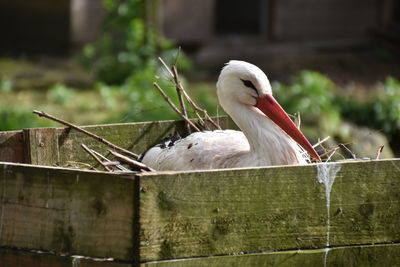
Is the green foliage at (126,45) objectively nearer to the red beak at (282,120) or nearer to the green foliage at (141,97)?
the green foliage at (141,97)

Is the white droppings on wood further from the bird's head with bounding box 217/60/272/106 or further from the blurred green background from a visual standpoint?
the blurred green background

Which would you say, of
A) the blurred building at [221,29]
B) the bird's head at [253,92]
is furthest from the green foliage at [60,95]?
the bird's head at [253,92]

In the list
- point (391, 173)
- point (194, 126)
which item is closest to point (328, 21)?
point (194, 126)

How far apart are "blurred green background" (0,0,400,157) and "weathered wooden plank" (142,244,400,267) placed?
12.8 ft

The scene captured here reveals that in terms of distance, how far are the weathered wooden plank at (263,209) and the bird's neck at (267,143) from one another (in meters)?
0.76

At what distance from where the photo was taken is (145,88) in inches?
366

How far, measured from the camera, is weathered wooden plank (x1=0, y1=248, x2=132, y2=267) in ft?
10.9

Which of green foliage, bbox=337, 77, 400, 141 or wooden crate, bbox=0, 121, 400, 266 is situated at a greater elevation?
wooden crate, bbox=0, 121, 400, 266

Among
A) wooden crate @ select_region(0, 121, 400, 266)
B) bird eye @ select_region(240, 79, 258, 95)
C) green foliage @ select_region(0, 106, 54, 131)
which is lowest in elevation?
Result: green foliage @ select_region(0, 106, 54, 131)

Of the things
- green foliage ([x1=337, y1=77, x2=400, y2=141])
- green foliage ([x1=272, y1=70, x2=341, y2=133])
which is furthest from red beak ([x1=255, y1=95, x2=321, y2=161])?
green foliage ([x1=337, y1=77, x2=400, y2=141])

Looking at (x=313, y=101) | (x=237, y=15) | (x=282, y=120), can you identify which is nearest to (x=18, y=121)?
(x=313, y=101)

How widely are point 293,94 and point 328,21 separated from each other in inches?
196

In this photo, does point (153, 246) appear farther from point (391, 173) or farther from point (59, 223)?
point (391, 173)

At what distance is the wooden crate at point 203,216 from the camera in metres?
3.25
